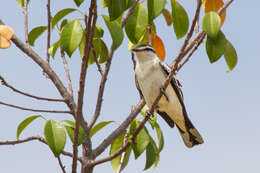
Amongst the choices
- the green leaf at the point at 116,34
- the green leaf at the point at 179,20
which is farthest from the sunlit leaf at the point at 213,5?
the green leaf at the point at 116,34

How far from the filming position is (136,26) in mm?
3324

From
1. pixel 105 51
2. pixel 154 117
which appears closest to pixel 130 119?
pixel 154 117

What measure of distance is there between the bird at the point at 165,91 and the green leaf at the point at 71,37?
1677mm

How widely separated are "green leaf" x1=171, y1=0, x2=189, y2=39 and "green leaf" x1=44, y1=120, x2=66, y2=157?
1456 mm

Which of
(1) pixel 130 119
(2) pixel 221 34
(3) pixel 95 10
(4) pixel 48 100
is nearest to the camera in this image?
(3) pixel 95 10

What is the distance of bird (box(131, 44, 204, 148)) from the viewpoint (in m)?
5.03

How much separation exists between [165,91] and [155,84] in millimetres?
203

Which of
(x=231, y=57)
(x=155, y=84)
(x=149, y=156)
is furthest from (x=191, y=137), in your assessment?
(x=231, y=57)

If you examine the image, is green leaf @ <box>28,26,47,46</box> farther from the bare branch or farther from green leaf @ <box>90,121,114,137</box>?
the bare branch

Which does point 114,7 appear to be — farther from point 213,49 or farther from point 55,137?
point 55,137

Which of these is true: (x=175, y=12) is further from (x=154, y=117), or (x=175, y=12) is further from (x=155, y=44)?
(x=154, y=117)

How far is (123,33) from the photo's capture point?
133 inches

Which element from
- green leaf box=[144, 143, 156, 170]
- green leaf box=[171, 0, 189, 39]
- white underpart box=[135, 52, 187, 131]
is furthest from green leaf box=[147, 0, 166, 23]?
white underpart box=[135, 52, 187, 131]

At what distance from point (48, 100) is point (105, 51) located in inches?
38.6
